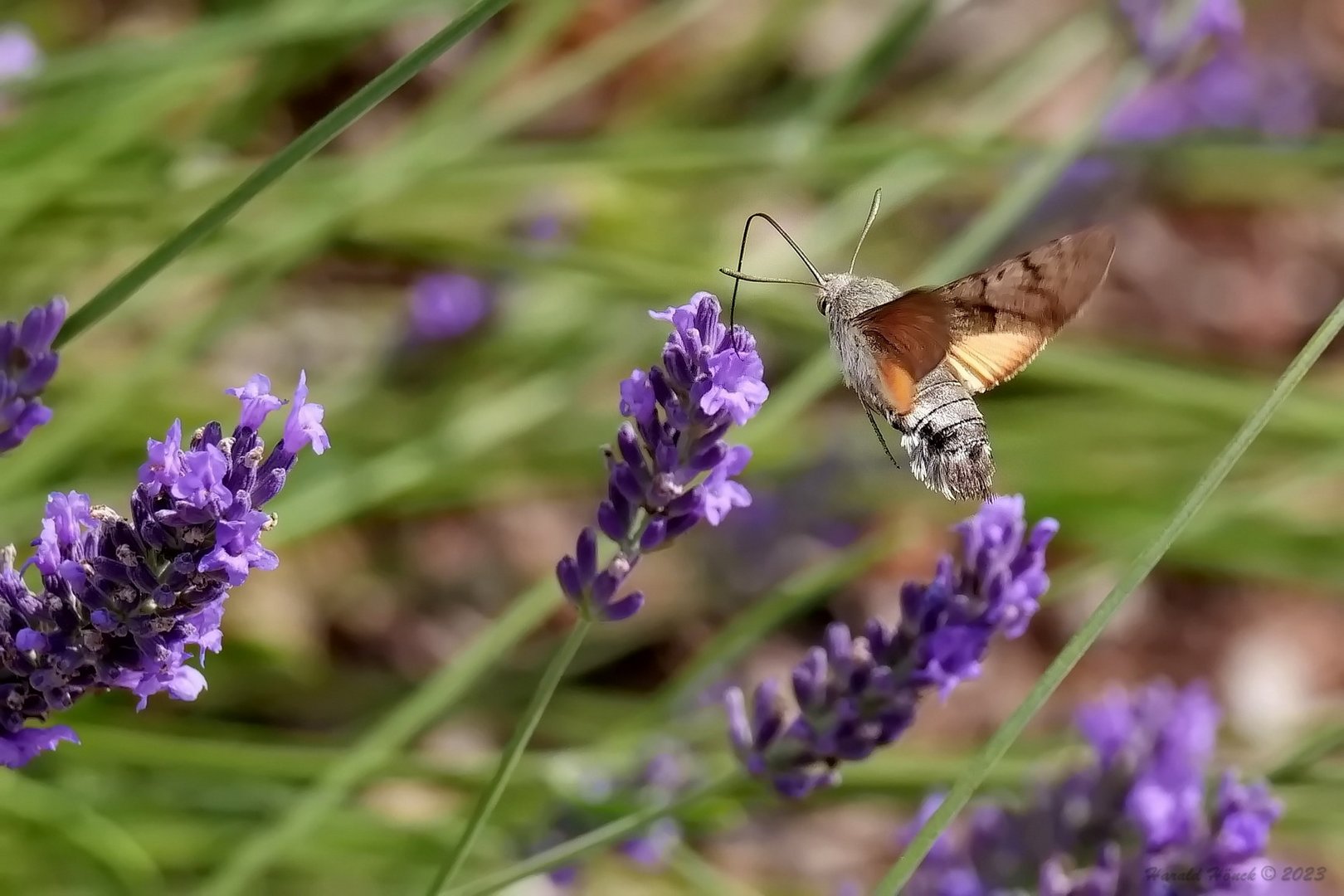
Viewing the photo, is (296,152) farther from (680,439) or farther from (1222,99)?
(1222,99)

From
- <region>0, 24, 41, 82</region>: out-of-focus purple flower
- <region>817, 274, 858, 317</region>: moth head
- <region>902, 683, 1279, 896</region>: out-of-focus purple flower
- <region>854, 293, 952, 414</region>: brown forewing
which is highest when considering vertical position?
<region>0, 24, 41, 82</region>: out-of-focus purple flower

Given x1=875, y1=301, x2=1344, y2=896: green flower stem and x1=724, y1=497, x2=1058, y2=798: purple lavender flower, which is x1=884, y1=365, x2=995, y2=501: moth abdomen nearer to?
x1=724, y1=497, x2=1058, y2=798: purple lavender flower

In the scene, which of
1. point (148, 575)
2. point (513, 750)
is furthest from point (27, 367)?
point (513, 750)

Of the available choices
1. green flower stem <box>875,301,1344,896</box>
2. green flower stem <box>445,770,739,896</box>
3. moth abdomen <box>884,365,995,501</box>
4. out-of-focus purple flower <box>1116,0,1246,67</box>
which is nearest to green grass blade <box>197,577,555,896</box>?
green flower stem <box>445,770,739,896</box>

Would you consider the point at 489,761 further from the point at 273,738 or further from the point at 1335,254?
the point at 1335,254

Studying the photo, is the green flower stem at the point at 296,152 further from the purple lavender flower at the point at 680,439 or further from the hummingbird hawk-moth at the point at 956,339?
the hummingbird hawk-moth at the point at 956,339

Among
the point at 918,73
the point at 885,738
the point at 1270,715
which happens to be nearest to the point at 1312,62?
the point at 918,73
